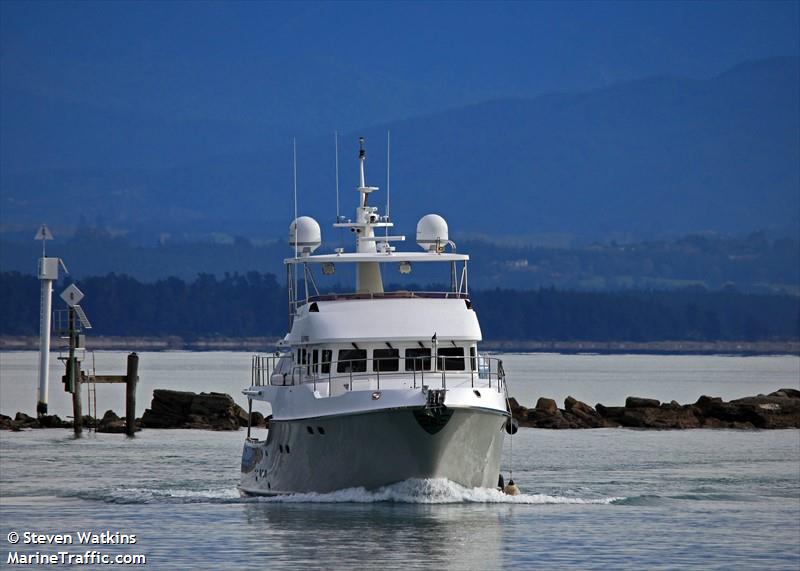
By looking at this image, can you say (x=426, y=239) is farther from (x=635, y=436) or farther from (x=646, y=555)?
(x=635, y=436)


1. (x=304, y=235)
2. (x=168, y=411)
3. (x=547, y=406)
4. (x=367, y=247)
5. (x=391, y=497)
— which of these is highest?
(x=304, y=235)

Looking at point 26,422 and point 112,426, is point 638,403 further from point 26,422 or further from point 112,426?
point 26,422

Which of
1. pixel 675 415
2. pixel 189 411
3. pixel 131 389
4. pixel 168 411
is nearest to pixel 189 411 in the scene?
pixel 189 411

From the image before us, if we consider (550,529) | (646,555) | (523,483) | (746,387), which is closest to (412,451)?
(550,529)

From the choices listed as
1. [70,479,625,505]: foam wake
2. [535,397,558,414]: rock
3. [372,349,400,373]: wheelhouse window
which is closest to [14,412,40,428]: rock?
[535,397,558,414]: rock

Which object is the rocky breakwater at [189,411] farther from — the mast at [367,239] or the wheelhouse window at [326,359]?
the wheelhouse window at [326,359]

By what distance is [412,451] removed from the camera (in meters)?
36.9

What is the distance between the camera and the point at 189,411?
75.8m

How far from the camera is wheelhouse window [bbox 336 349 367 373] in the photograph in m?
39.0

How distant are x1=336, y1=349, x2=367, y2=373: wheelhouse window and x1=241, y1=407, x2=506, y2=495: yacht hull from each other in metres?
1.70

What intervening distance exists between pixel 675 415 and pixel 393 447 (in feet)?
142

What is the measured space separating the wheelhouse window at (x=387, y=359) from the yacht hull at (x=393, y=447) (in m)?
2.37

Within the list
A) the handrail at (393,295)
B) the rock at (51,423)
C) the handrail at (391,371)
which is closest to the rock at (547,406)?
the rock at (51,423)

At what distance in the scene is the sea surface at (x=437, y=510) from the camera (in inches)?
Answer: 1289
